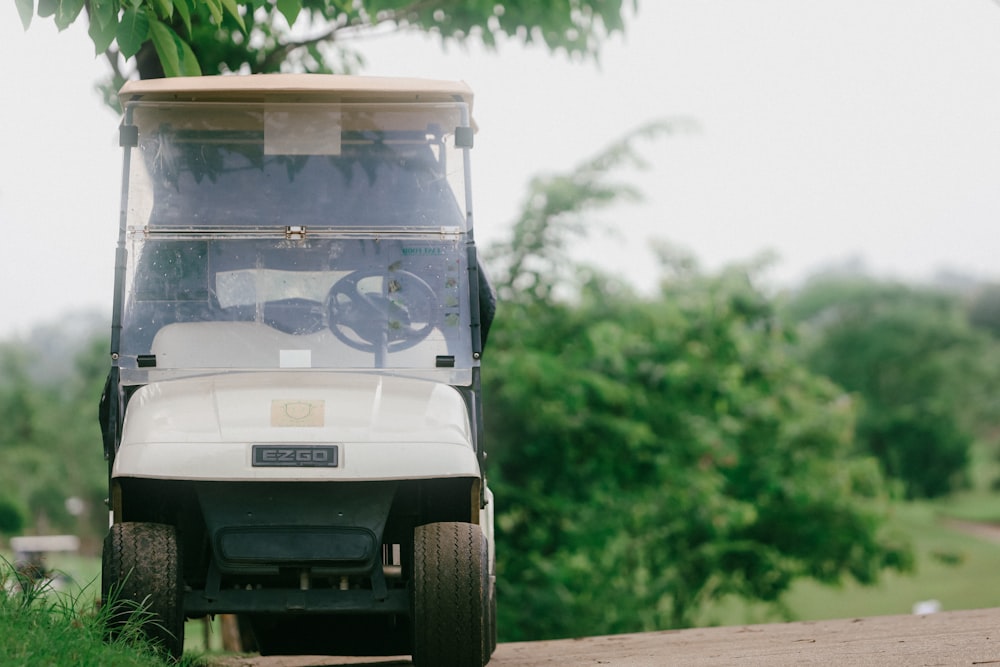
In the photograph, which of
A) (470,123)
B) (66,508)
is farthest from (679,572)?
(66,508)

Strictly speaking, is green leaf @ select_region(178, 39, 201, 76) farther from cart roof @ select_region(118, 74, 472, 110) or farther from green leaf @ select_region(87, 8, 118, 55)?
green leaf @ select_region(87, 8, 118, 55)

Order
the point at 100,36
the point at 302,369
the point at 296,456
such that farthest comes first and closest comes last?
the point at 302,369 < the point at 100,36 < the point at 296,456

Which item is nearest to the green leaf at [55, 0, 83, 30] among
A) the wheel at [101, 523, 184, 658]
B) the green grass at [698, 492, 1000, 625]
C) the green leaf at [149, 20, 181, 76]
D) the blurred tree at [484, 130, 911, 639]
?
the green leaf at [149, 20, 181, 76]

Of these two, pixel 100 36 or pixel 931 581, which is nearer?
pixel 100 36

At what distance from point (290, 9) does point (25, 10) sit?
1255 mm

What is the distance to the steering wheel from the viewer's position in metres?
5.62

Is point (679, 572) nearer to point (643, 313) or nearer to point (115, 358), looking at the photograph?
point (643, 313)

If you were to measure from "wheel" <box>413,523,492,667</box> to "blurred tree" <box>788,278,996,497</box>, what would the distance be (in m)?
56.0

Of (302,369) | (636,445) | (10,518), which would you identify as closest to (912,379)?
(10,518)

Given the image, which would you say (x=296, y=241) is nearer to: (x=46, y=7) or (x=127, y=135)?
(x=127, y=135)

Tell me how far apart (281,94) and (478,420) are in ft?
5.33

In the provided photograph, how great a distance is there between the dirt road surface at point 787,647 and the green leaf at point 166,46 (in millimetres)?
2619

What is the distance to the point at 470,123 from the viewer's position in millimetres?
5867

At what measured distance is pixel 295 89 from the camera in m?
5.73
